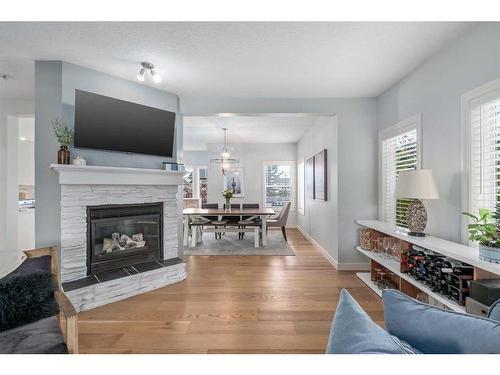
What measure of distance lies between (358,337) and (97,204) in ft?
9.03

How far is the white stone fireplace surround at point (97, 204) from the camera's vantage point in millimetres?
2355

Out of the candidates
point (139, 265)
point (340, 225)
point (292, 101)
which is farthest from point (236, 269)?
point (292, 101)

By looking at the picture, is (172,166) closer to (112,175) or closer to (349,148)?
(112,175)

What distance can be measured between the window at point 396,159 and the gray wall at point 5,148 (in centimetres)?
495

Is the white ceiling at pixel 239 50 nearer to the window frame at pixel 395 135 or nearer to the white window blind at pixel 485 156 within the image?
the window frame at pixel 395 135

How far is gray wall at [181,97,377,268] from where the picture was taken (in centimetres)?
336

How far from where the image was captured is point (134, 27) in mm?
1893

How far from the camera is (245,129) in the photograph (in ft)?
17.6

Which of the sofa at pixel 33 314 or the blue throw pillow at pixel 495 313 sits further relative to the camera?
the sofa at pixel 33 314

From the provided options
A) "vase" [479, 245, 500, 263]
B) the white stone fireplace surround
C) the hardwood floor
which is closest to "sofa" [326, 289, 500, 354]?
"vase" [479, 245, 500, 263]

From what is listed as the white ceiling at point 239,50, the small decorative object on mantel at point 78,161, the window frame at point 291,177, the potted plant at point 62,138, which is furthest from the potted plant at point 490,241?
the window frame at point 291,177

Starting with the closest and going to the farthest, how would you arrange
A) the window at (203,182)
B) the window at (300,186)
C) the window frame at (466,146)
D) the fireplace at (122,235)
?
the window frame at (466,146) < the fireplace at (122,235) < the window at (300,186) < the window at (203,182)
